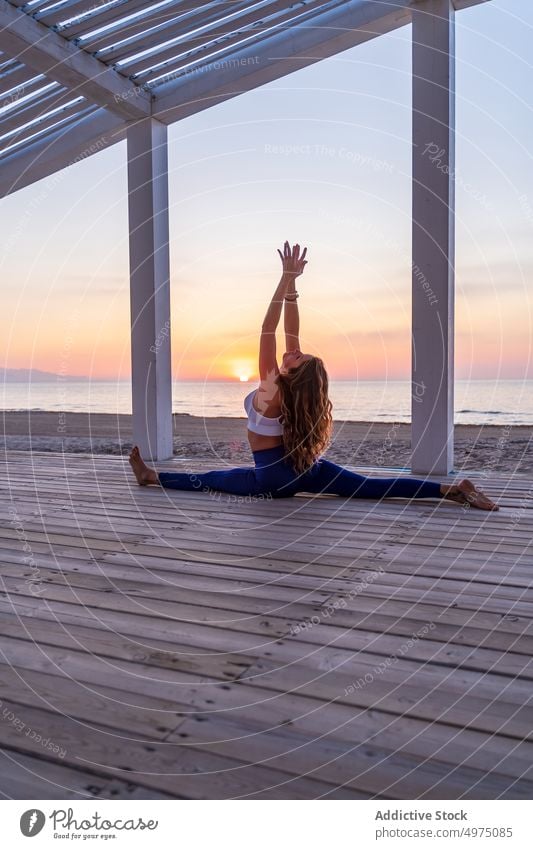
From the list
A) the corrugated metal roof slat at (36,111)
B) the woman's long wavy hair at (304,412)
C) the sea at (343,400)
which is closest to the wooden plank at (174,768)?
the woman's long wavy hair at (304,412)

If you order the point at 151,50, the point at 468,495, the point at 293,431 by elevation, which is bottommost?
the point at 468,495

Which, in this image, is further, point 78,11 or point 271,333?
point 78,11

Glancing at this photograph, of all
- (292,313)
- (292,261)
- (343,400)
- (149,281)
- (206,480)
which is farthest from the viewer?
(343,400)

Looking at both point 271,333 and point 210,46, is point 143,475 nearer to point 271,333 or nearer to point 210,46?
point 271,333

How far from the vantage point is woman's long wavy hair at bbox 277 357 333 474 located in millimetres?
3459

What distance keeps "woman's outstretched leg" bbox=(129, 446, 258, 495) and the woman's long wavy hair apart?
324 millimetres

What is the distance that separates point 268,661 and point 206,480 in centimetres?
238

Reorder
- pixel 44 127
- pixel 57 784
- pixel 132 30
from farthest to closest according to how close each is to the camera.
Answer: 1. pixel 44 127
2. pixel 132 30
3. pixel 57 784

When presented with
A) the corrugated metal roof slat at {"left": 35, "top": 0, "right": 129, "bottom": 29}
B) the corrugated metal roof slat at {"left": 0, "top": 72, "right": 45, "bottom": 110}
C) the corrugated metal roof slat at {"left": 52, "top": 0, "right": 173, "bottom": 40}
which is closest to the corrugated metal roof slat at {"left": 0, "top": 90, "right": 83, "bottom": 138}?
the corrugated metal roof slat at {"left": 0, "top": 72, "right": 45, "bottom": 110}

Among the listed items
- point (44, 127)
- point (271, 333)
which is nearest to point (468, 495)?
point (271, 333)

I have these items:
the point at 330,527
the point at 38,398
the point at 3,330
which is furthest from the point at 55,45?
the point at 38,398

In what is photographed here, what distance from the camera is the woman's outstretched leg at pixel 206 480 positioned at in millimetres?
3746

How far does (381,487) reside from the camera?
3.53 meters

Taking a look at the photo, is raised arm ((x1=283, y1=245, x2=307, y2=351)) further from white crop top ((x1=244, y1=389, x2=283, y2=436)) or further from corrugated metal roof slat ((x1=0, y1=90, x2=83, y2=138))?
Result: corrugated metal roof slat ((x1=0, y1=90, x2=83, y2=138))
